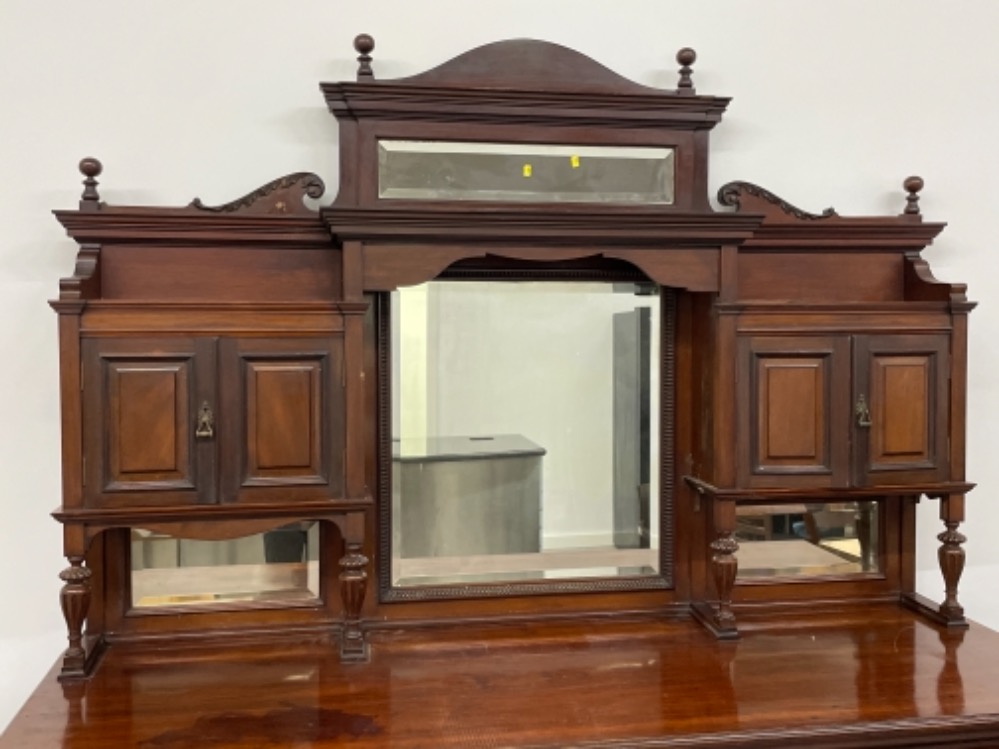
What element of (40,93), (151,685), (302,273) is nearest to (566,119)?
Answer: (302,273)

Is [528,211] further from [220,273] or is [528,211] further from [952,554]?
[952,554]

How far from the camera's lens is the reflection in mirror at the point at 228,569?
2055 millimetres

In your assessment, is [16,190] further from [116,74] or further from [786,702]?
[786,702]

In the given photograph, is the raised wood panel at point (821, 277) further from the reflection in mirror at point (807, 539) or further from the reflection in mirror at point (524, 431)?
the reflection in mirror at point (807, 539)

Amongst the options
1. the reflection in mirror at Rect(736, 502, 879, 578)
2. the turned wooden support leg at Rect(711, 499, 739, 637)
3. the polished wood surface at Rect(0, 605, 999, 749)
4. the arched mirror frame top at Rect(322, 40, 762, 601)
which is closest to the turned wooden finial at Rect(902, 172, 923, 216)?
the arched mirror frame top at Rect(322, 40, 762, 601)

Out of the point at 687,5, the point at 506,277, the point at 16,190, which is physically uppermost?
the point at 687,5

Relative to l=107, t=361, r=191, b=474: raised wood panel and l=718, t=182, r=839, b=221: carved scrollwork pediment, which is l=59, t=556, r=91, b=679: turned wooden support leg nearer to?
l=107, t=361, r=191, b=474: raised wood panel

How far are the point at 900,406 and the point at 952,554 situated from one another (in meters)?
0.37

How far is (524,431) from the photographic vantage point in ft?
7.15

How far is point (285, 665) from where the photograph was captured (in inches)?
75.7

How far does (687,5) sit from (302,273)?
1135 mm

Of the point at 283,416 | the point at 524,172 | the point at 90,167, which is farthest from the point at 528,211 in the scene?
the point at 90,167

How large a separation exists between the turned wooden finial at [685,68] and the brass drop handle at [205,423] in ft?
4.18

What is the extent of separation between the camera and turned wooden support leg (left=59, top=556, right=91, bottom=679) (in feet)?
5.89
